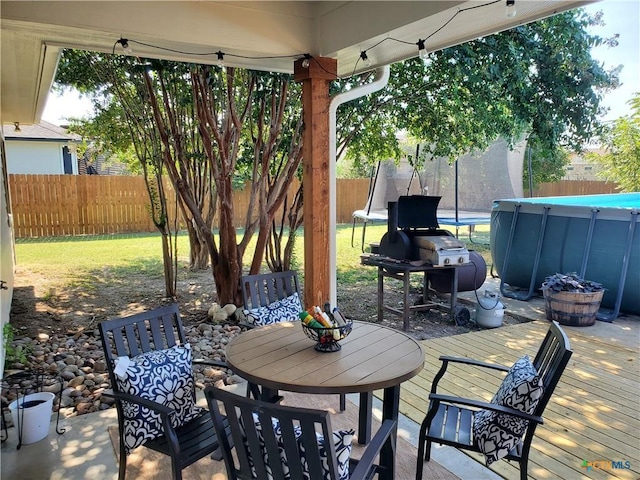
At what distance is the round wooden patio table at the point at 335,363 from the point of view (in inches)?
72.6

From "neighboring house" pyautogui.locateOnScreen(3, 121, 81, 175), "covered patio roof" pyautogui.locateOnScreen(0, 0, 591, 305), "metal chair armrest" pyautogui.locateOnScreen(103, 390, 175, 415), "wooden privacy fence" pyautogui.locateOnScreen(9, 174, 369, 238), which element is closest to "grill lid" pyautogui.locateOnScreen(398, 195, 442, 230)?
"covered patio roof" pyautogui.locateOnScreen(0, 0, 591, 305)

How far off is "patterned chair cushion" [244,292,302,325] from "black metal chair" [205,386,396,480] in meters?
1.39

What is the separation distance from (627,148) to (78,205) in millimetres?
12454

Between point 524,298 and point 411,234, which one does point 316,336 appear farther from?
point 524,298

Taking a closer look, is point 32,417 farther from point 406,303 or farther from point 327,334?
point 406,303

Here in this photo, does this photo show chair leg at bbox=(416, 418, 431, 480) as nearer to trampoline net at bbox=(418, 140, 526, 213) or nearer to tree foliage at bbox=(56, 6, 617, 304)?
tree foliage at bbox=(56, 6, 617, 304)

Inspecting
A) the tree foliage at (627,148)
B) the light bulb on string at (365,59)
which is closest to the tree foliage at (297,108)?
the light bulb on string at (365,59)

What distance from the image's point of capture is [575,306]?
15.1 ft

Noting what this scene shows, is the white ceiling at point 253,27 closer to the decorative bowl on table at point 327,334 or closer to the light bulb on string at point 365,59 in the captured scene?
the light bulb on string at point 365,59

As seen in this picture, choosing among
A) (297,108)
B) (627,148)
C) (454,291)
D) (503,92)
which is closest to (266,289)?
(454,291)

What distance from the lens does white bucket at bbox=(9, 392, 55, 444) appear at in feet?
8.07

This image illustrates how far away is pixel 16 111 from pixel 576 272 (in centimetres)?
812

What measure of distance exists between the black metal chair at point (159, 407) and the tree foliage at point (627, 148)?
8.93 metres

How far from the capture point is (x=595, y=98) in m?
4.93
